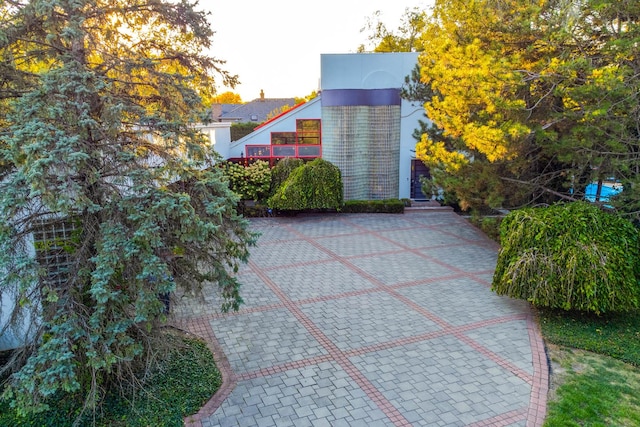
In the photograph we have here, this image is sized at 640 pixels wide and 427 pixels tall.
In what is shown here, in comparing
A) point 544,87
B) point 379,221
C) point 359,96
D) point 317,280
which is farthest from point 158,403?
point 359,96

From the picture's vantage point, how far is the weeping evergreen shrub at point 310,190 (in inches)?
760

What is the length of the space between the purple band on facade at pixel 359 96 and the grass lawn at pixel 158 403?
15.4m

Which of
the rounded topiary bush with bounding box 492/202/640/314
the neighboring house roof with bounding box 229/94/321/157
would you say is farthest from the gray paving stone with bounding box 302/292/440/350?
the neighboring house roof with bounding box 229/94/321/157

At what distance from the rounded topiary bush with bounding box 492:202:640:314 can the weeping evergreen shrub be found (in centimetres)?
1048

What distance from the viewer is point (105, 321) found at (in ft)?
19.7

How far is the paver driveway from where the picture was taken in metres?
6.55

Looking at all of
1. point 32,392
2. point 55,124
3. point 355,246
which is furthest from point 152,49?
point 355,246

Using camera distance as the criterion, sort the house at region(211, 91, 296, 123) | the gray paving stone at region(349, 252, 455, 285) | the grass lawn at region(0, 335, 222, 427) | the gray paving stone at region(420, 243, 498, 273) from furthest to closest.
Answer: the house at region(211, 91, 296, 123), the gray paving stone at region(420, 243, 498, 273), the gray paving stone at region(349, 252, 455, 285), the grass lawn at region(0, 335, 222, 427)

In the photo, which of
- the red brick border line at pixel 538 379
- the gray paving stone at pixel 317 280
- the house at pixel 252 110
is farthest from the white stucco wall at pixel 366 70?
the house at pixel 252 110

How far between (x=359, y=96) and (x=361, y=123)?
48.8 inches

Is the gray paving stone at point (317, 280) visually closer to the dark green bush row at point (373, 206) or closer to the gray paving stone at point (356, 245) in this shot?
the gray paving stone at point (356, 245)

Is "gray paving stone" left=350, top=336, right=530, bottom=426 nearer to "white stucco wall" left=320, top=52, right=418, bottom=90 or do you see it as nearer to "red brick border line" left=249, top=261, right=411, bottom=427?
"red brick border line" left=249, top=261, right=411, bottom=427

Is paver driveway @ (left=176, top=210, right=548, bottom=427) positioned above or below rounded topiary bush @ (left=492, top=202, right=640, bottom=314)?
below

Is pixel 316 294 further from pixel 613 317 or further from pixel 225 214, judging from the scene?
pixel 613 317
